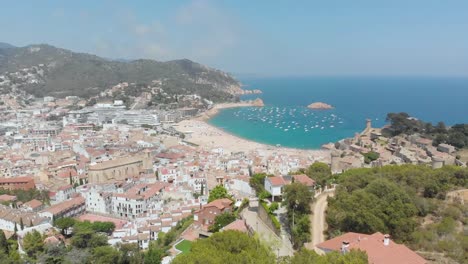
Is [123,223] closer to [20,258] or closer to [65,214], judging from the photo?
[65,214]

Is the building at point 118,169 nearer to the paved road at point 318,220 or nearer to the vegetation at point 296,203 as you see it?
the paved road at point 318,220

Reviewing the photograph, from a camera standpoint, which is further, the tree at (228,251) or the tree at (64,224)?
the tree at (64,224)

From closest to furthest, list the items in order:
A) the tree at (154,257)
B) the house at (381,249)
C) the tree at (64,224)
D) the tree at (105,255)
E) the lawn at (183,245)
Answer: the house at (381,249) → the tree at (154,257) → the lawn at (183,245) → the tree at (105,255) → the tree at (64,224)

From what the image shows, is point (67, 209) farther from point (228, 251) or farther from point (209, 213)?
point (228, 251)

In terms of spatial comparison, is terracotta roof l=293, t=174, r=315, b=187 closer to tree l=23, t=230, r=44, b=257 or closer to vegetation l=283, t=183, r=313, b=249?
vegetation l=283, t=183, r=313, b=249

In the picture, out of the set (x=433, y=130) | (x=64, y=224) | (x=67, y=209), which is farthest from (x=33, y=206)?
(x=433, y=130)

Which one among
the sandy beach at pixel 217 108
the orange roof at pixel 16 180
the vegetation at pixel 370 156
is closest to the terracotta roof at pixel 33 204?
the orange roof at pixel 16 180

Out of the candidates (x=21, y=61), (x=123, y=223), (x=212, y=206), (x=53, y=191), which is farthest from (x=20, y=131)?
(x=21, y=61)
